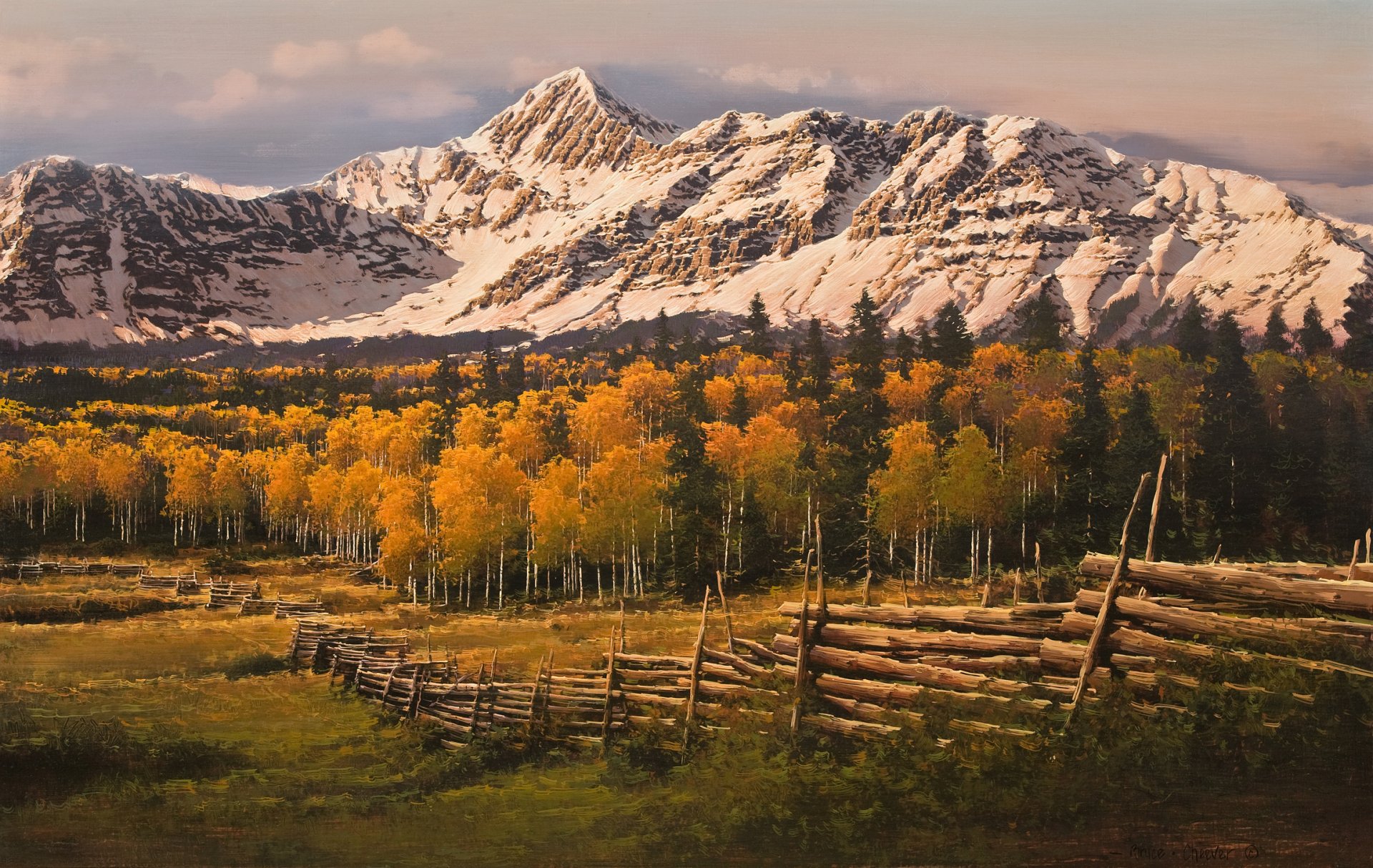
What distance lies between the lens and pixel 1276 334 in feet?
31.8

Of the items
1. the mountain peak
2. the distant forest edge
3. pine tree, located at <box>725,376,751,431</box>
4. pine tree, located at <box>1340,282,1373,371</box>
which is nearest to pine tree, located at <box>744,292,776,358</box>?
the distant forest edge

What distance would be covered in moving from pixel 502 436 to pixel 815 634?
15.5 ft

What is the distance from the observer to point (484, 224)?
1128 cm

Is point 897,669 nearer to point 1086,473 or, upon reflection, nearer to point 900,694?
point 900,694

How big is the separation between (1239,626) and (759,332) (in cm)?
608

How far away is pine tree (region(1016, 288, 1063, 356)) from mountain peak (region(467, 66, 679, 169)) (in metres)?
4.79

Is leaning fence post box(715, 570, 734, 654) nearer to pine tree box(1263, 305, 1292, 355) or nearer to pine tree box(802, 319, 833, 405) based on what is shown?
pine tree box(802, 319, 833, 405)

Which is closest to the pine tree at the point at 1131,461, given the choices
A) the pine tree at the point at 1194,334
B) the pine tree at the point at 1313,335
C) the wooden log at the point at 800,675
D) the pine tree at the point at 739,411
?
the pine tree at the point at 1194,334

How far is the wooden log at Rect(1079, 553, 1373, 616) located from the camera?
7.22 metres

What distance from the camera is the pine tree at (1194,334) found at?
31.9 feet

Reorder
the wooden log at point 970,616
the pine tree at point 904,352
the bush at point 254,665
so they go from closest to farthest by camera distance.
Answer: the wooden log at point 970,616, the pine tree at point 904,352, the bush at point 254,665

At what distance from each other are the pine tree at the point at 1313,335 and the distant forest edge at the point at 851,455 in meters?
0.03
